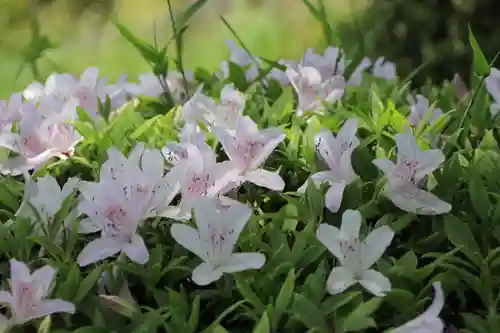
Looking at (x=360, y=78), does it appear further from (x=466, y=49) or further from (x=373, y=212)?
(x=466, y=49)

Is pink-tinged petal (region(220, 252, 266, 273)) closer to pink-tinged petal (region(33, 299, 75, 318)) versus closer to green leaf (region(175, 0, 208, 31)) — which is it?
pink-tinged petal (region(33, 299, 75, 318))

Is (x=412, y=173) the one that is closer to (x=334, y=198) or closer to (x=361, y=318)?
(x=334, y=198)

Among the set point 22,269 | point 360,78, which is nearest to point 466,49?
point 360,78

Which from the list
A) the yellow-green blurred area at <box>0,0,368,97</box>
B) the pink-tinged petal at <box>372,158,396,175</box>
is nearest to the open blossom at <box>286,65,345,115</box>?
the pink-tinged petal at <box>372,158,396,175</box>

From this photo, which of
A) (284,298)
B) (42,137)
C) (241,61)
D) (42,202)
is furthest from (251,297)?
(241,61)

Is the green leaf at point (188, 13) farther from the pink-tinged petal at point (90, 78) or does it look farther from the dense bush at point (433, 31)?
the dense bush at point (433, 31)

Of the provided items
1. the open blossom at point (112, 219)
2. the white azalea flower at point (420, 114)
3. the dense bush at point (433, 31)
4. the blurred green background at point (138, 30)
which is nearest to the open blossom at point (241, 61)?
the white azalea flower at point (420, 114)
